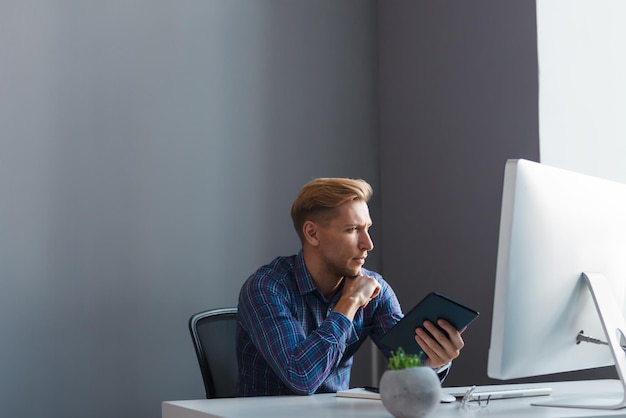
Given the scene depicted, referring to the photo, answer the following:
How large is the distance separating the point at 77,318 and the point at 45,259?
0.22 metres

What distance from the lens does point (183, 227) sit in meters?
2.79

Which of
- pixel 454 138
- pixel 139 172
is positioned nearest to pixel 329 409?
pixel 139 172

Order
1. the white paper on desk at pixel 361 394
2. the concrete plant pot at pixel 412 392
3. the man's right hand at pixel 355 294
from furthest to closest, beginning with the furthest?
the man's right hand at pixel 355 294 < the white paper on desk at pixel 361 394 < the concrete plant pot at pixel 412 392

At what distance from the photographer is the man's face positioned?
2.22 m

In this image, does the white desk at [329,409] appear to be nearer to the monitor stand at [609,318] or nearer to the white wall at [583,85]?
the monitor stand at [609,318]

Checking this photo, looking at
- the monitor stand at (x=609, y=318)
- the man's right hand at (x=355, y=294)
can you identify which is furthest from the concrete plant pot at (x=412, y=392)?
the man's right hand at (x=355, y=294)

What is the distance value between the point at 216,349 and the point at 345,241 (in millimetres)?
524

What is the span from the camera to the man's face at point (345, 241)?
222 centimetres

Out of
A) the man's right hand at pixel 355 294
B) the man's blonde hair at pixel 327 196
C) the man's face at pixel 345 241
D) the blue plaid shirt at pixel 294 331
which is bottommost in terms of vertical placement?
the blue plaid shirt at pixel 294 331

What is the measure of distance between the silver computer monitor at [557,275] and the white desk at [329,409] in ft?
0.27

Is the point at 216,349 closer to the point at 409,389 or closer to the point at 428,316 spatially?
the point at 428,316

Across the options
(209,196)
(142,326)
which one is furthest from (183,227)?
(142,326)

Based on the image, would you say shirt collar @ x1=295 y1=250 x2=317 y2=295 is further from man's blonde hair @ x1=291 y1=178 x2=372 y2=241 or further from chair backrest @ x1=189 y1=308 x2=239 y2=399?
chair backrest @ x1=189 y1=308 x2=239 y2=399

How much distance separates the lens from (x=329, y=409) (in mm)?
1642
